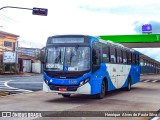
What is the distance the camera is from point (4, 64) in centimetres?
6056

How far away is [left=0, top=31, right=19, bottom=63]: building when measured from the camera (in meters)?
69.1

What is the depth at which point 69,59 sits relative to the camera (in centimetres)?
1606

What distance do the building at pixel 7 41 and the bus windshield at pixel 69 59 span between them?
2017 inches

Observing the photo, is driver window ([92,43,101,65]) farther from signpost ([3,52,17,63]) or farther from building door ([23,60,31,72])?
building door ([23,60,31,72])

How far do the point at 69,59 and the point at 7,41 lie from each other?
5701 cm

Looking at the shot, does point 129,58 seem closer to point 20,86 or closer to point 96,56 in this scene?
point 20,86

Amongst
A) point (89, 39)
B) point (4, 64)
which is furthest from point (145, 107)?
point (4, 64)

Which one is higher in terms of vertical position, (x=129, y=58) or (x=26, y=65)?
(x=129, y=58)

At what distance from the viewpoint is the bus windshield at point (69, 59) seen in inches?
630

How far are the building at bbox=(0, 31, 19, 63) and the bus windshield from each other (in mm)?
51244

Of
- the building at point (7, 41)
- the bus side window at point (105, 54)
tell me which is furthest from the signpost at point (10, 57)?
the bus side window at point (105, 54)

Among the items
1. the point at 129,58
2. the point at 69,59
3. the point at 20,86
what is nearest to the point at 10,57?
the point at 20,86

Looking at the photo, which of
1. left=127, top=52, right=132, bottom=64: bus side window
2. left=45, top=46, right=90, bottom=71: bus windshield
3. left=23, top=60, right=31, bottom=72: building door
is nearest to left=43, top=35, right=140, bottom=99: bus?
left=45, top=46, right=90, bottom=71: bus windshield

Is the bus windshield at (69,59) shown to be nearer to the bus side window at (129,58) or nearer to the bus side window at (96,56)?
the bus side window at (96,56)
